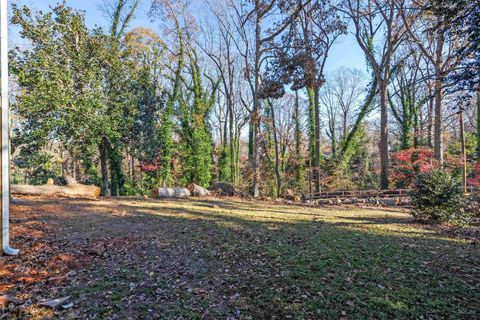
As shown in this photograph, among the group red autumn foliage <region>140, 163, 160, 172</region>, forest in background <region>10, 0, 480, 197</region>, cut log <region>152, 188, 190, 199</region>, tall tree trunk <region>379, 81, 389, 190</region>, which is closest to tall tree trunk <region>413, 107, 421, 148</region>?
forest in background <region>10, 0, 480, 197</region>

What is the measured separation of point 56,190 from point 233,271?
7.89 metres

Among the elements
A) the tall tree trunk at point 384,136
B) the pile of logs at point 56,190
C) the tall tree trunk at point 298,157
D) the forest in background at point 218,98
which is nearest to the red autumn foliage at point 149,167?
the forest in background at point 218,98

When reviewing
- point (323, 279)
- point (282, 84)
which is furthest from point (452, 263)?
point (282, 84)

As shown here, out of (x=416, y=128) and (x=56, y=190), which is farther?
(x=416, y=128)

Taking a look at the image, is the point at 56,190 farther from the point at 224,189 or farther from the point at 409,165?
the point at 409,165

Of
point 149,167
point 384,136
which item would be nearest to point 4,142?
point 149,167

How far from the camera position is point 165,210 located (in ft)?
24.6

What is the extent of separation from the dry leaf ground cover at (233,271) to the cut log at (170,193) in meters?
5.05

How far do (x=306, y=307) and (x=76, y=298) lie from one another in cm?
244

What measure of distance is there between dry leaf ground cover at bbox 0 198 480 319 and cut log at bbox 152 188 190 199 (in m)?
5.05

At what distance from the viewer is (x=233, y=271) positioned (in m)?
3.47

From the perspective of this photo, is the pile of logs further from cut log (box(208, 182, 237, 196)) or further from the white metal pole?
cut log (box(208, 182, 237, 196))

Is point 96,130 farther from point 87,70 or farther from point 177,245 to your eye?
point 177,245

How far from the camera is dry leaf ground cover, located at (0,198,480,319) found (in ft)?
8.55
